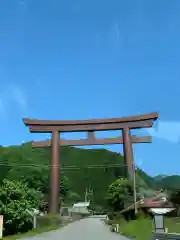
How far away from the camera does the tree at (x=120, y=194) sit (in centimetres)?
4328

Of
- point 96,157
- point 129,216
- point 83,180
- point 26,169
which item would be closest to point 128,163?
point 129,216

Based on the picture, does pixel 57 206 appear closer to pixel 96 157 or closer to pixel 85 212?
pixel 85 212

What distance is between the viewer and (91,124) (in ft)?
129

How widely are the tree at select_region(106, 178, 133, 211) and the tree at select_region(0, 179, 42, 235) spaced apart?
51.9 feet

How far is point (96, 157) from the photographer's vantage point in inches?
5177

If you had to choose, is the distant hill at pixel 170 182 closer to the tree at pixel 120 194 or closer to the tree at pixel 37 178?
the tree at pixel 120 194

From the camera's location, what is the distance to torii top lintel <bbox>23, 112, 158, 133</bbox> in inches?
1542

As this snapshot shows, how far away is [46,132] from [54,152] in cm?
247

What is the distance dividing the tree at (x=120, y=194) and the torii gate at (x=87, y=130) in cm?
292

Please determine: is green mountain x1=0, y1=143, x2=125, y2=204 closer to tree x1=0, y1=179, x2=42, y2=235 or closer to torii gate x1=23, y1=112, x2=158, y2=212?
torii gate x1=23, y1=112, x2=158, y2=212

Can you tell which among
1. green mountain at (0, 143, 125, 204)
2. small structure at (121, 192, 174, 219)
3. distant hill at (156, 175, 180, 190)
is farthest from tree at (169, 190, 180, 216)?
green mountain at (0, 143, 125, 204)

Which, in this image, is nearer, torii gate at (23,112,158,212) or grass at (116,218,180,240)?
grass at (116,218,180,240)

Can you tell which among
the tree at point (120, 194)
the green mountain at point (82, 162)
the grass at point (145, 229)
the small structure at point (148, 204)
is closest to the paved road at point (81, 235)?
the grass at point (145, 229)

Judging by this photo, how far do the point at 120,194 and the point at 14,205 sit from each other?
19.7 meters
